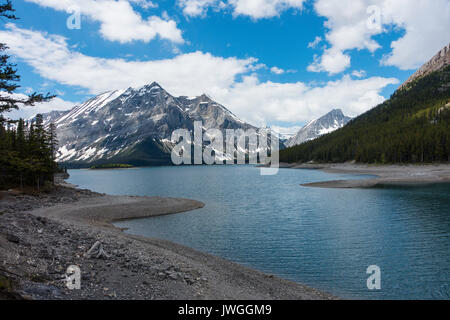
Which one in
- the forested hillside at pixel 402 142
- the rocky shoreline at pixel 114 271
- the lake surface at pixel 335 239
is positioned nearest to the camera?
the rocky shoreline at pixel 114 271

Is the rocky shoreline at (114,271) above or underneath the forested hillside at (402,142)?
underneath

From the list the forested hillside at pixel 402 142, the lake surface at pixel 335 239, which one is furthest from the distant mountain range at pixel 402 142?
the lake surface at pixel 335 239

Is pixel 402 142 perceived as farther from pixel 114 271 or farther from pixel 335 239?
pixel 114 271

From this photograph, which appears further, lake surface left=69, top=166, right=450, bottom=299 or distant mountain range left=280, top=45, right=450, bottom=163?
Answer: distant mountain range left=280, top=45, right=450, bottom=163

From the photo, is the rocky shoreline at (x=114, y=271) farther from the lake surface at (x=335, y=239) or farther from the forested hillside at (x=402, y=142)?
the forested hillside at (x=402, y=142)

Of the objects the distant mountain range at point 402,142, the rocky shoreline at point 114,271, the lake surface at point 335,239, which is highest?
the distant mountain range at point 402,142

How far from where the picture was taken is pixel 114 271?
15102 millimetres

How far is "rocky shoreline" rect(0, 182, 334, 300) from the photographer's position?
11844 mm

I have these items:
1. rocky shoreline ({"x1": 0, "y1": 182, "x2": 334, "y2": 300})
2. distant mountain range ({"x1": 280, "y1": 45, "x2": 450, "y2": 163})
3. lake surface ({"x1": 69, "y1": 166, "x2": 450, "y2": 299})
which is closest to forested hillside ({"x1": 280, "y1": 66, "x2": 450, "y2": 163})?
distant mountain range ({"x1": 280, "y1": 45, "x2": 450, "y2": 163})

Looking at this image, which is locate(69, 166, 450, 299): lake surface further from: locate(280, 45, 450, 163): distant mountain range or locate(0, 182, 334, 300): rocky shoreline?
locate(280, 45, 450, 163): distant mountain range

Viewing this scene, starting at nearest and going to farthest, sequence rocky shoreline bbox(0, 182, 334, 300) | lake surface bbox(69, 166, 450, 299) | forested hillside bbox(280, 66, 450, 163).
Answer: rocky shoreline bbox(0, 182, 334, 300), lake surface bbox(69, 166, 450, 299), forested hillside bbox(280, 66, 450, 163)

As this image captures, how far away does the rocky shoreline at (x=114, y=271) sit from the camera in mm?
11844
